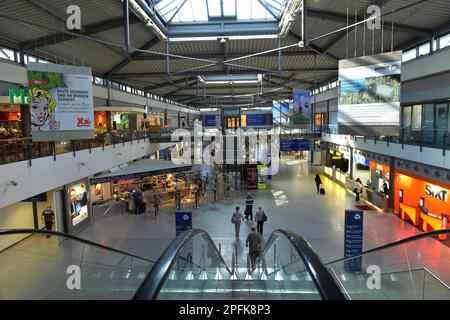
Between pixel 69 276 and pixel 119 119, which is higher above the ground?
pixel 119 119

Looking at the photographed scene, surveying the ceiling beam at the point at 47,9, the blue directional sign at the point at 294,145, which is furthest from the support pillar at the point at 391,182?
the ceiling beam at the point at 47,9

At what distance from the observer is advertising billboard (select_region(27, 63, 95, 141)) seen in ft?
29.7

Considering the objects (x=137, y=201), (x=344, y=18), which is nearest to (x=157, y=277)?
(x=137, y=201)

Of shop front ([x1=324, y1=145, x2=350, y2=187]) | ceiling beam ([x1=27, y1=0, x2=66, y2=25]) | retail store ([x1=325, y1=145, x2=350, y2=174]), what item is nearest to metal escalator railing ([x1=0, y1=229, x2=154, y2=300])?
ceiling beam ([x1=27, y1=0, x2=66, y2=25])

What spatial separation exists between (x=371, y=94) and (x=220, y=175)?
1703 centimetres

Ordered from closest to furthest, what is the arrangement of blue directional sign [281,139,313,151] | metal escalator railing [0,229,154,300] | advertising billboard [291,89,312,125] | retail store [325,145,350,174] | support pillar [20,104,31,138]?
metal escalator railing [0,229,154,300] → support pillar [20,104,31,138] → advertising billboard [291,89,312,125] → blue directional sign [281,139,313,151] → retail store [325,145,350,174]

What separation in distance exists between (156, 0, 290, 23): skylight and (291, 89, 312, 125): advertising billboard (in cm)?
453

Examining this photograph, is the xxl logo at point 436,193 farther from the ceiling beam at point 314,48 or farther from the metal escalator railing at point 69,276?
the metal escalator railing at point 69,276

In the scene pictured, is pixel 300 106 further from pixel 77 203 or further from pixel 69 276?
pixel 69 276

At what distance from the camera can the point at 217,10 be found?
60.2 feet

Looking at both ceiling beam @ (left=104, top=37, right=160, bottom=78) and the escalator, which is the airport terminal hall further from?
ceiling beam @ (left=104, top=37, right=160, bottom=78)

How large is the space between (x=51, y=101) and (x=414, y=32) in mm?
15053

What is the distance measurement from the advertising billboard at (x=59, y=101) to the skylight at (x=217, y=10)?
30.0 feet
